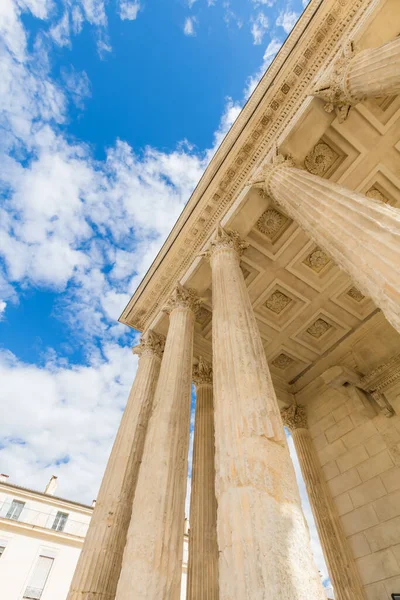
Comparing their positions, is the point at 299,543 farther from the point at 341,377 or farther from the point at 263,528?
the point at 341,377

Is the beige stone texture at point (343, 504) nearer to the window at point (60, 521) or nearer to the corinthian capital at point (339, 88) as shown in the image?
the corinthian capital at point (339, 88)

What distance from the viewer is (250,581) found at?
3146 mm

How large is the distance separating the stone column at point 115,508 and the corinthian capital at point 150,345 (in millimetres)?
968

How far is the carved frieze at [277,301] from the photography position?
11680 mm

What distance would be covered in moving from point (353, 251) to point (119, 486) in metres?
Answer: 6.82

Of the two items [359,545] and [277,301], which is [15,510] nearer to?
[359,545]

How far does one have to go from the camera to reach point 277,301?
11805mm

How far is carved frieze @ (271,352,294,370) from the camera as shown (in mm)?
13281

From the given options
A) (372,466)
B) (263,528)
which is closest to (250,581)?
(263,528)

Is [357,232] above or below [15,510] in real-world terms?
below

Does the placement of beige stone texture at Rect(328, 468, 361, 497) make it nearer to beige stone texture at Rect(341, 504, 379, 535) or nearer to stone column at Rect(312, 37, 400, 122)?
beige stone texture at Rect(341, 504, 379, 535)

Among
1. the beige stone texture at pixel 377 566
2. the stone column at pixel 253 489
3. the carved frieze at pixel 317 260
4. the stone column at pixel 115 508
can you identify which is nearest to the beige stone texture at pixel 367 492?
the beige stone texture at pixel 377 566

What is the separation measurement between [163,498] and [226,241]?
6159 mm

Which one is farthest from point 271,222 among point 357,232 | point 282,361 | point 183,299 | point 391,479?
point 391,479
